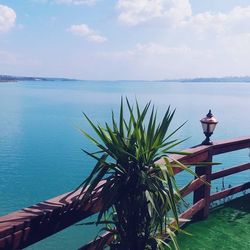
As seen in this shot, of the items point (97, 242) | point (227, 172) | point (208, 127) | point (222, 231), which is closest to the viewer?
point (97, 242)

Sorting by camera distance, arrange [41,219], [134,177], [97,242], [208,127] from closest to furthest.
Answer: [41,219] < [134,177] < [97,242] < [208,127]

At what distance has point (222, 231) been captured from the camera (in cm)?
436

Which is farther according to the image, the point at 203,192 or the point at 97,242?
the point at 203,192

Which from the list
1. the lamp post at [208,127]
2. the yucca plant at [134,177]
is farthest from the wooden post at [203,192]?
the yucca plant at [134,177]

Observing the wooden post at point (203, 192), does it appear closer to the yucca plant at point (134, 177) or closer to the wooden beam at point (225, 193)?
the wooden beam at point (225, 193)

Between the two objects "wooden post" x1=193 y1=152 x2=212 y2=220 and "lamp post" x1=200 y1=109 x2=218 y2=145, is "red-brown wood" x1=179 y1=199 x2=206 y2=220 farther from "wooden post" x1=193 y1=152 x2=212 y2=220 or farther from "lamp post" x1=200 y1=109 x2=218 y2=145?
"lamp post" x1=200 y1=109 x2=218 y2=145

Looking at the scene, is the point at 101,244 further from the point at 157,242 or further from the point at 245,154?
the point at 245,154

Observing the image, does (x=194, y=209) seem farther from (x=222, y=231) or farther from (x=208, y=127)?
(x=208, y=127)

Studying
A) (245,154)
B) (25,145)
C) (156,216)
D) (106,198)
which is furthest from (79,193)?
(25,145)

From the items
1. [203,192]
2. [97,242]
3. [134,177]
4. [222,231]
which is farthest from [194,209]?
[134,177]

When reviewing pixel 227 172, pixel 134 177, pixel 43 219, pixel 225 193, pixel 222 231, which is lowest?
pixel 222 231

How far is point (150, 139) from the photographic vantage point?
8.73 feet

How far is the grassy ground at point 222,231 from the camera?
13.0ft

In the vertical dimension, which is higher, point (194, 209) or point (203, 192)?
point (203, 192)
